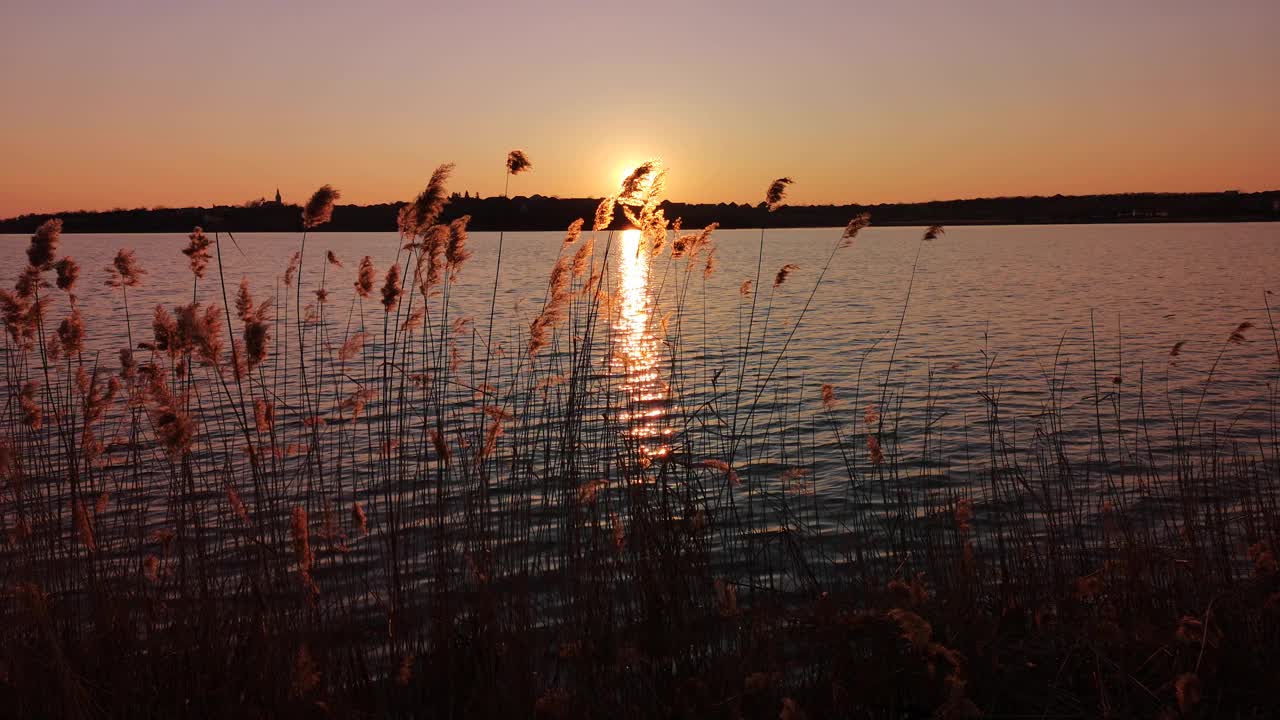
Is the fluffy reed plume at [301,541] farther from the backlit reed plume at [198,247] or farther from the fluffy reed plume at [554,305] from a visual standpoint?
the backlit reed plume at [198,247]

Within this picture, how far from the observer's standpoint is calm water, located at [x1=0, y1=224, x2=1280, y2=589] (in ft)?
27.6

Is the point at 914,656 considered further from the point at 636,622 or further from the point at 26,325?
the point at 26,325

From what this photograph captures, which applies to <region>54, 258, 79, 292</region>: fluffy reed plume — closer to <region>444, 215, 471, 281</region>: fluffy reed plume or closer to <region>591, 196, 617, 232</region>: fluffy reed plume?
<region>444, 215, 471, 281</region>: fluffy reed plume

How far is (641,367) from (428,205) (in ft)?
25.0

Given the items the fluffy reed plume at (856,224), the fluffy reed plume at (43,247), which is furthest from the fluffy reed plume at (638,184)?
the fluffy reed plume at (43,247)

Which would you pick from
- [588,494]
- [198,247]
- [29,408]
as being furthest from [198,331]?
[29,408]

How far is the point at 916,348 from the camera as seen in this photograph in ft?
51.7

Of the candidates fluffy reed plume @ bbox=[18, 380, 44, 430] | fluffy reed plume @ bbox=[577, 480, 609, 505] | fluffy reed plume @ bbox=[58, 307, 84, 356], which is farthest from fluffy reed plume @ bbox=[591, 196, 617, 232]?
fluffy reed plume @ bbox=[18, 380, 44, 430]

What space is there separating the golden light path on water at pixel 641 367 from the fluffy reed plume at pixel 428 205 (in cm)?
119

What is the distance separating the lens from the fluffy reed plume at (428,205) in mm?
4633

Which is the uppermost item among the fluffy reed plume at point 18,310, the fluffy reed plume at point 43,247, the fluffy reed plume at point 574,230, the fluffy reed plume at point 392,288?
the fluffy reed plume at point 574,230

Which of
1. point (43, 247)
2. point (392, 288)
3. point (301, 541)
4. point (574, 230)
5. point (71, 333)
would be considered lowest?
point (301, 541)

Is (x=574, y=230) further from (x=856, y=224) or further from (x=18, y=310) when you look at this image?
(x=18, y=310)

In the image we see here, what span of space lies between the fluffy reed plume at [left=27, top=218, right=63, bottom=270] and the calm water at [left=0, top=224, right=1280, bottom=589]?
235 centimetres
